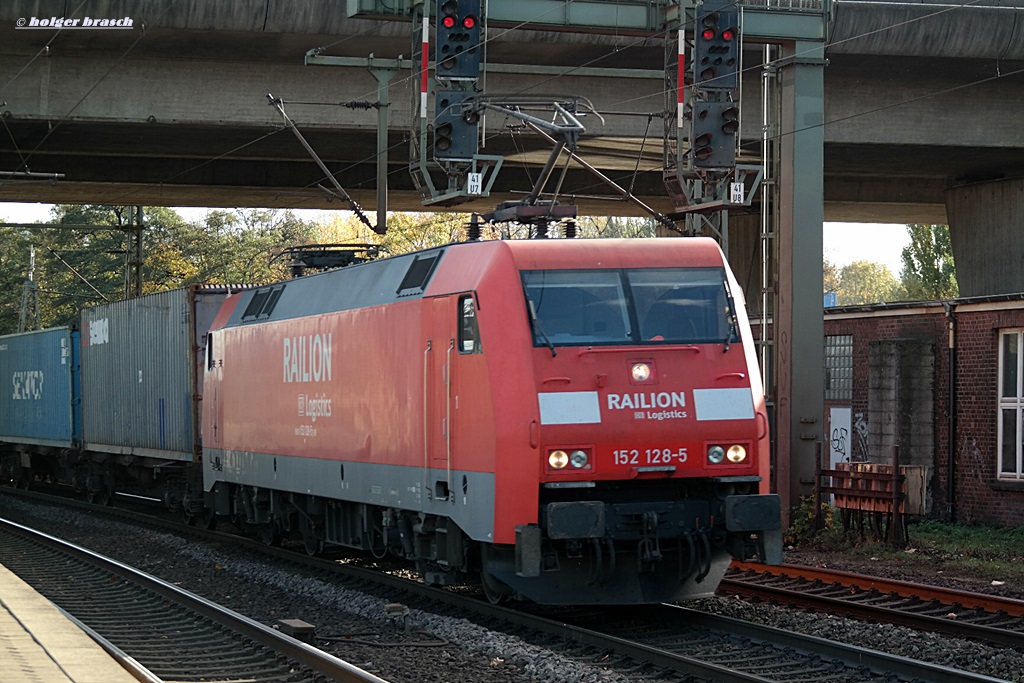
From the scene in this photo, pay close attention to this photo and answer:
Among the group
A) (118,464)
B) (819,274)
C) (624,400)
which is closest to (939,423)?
(819,274)

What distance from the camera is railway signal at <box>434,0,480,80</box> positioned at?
16516 mm

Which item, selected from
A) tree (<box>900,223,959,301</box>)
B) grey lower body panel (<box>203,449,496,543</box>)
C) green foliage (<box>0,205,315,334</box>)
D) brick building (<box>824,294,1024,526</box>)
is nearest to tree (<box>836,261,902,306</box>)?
tree (<box>900,223,959,301</box>)

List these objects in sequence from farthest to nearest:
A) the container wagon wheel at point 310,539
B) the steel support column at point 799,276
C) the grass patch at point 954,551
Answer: the steel support column at point 799,276
the container wagon wheel at point 310,539
the grass patch at point 954,551

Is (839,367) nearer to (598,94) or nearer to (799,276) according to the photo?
(598,94)

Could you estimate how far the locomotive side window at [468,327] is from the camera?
37.7ft

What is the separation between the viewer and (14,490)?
32.7 metres

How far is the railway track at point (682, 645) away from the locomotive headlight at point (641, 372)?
197 centimetres

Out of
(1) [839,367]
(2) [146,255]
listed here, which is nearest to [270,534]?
(1) [839,367]

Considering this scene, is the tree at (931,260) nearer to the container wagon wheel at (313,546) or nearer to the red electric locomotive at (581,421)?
the container wagon wheel at (313,546)

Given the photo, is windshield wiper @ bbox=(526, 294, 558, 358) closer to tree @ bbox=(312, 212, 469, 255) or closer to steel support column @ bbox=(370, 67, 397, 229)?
steel support column @ bbox=(370, 67, 397, 229)

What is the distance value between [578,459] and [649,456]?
589mm

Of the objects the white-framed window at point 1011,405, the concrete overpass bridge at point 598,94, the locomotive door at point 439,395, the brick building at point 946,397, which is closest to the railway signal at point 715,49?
the concrete overpass bridge at point 598,94

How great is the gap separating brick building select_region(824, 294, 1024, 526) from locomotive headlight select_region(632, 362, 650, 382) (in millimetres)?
9093

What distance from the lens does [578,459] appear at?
1096cm
